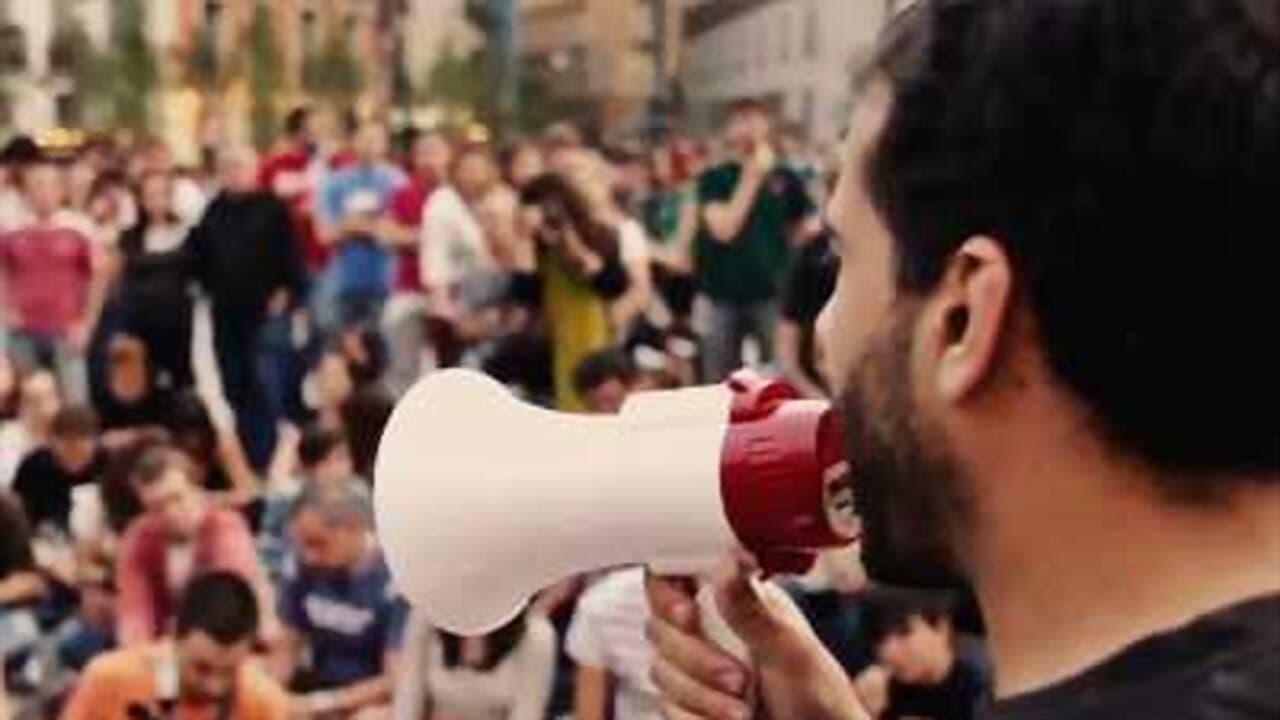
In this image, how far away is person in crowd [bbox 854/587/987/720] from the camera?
18.2ft

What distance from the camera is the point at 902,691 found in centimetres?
559

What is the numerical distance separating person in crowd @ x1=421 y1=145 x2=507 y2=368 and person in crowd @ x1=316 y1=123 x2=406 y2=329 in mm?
223

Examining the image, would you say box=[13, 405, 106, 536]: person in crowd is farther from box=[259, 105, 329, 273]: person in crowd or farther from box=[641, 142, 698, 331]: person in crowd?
box=[259, 105, 329, 273]: person in crowd

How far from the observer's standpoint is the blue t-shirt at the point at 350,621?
6559 mm

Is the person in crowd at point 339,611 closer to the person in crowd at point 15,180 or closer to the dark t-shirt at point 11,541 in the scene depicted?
the dark t-shirt at point 11,541

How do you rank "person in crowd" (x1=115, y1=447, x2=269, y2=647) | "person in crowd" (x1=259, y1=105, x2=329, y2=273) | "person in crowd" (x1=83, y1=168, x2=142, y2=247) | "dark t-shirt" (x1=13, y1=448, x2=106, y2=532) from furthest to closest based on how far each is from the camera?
"person in crowd" (x1=83, y1=168, x2=142, y2=247)
"person in crowd" (x1=259, y1=105, x2=329, y2=273)
"dark t-shirt" (x1=13, y1=448, x2=106, y2=532)
"person in crowd" (x1=115, y1=447, x2=269, y2=647)

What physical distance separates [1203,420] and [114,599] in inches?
234

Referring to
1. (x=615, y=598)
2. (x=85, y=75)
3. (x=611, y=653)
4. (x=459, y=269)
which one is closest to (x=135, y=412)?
(x=459, y=269)

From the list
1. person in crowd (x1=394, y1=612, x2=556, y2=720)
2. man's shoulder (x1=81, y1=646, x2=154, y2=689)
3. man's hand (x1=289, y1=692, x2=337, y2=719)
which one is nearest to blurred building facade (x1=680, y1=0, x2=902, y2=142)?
man's hand (x1=289, y1=692, x2=337, y2=719)

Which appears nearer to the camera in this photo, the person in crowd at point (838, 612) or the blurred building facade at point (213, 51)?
the person in crowd at point (838, 612)

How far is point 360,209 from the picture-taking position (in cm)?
1272

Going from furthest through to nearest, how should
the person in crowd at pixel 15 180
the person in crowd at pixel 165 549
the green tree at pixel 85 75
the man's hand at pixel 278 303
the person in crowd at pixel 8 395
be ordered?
the green tree at pixel 85 75 → the person in crowd at pixel 15 180 → the man's hand at pixel 278 303 → the person in crowd at pixel 8 395 → the person in crowd at pixel 165 549

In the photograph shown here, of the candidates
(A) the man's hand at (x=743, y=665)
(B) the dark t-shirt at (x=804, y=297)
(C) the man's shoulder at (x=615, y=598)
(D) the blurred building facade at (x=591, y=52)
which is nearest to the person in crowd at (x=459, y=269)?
(B) the dark t-shirt at (x=804, y=297)

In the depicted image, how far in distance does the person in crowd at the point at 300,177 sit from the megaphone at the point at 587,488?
9345mm
